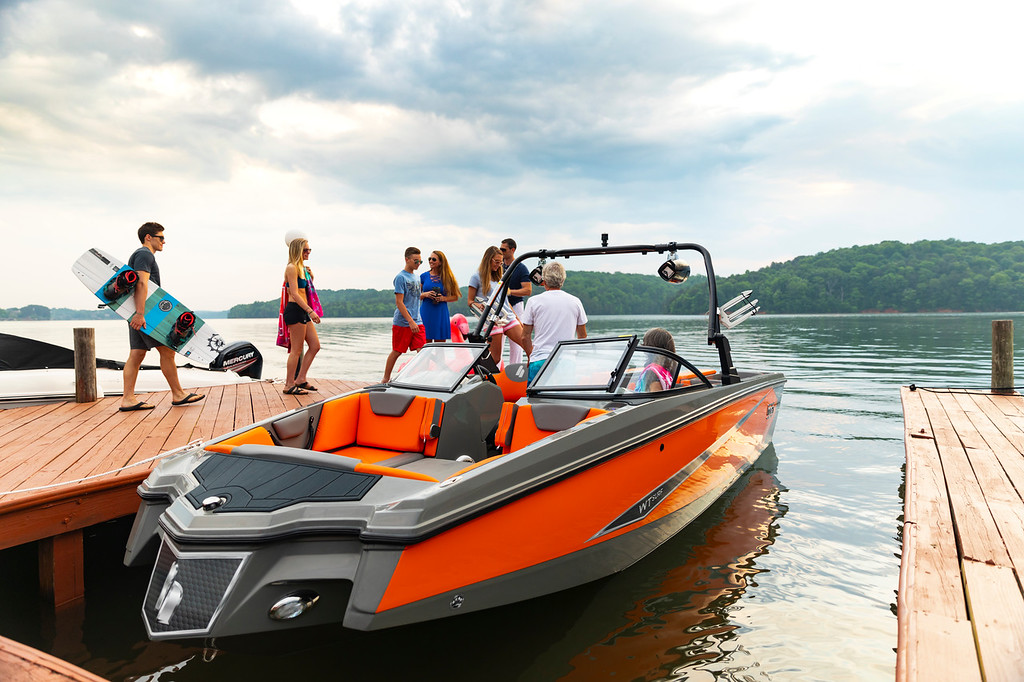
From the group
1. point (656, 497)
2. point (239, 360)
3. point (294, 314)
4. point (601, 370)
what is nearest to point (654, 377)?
point (601, 370)

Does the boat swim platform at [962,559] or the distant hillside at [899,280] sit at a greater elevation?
the distant hillside at [899,280]

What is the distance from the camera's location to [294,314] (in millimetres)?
6352

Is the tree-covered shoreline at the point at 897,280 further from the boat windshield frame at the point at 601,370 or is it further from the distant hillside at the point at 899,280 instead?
the boat windshield frame at the point at 601,370

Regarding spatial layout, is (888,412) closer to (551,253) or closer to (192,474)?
(551,253)

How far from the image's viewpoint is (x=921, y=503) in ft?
11.2

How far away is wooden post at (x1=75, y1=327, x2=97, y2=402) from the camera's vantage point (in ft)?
20.2

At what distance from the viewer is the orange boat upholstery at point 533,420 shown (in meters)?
3.27

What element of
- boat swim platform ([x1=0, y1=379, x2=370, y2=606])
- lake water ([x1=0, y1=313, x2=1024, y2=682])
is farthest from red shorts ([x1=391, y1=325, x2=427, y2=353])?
lake water ([x1=0, y1=313, x2=1024, y2=682])

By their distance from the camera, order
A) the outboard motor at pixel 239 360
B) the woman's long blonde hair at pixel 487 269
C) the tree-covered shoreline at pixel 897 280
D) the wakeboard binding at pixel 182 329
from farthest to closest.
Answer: the tree-covered shoreline at pixel 897 280 < the outboard motor at pixel 239 360 < the woman's long blonde hair at pixel 487 269 < the wakeboard binding at pixel 182 329

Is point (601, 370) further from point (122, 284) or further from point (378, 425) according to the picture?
point (122, 284)

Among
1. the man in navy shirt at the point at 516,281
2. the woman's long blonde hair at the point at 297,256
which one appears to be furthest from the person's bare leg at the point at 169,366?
the man in navy shirt at the point at 516,281

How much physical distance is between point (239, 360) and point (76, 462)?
4812 millimetres

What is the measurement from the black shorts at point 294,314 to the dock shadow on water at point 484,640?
3153mm

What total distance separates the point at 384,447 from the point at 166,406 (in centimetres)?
338
